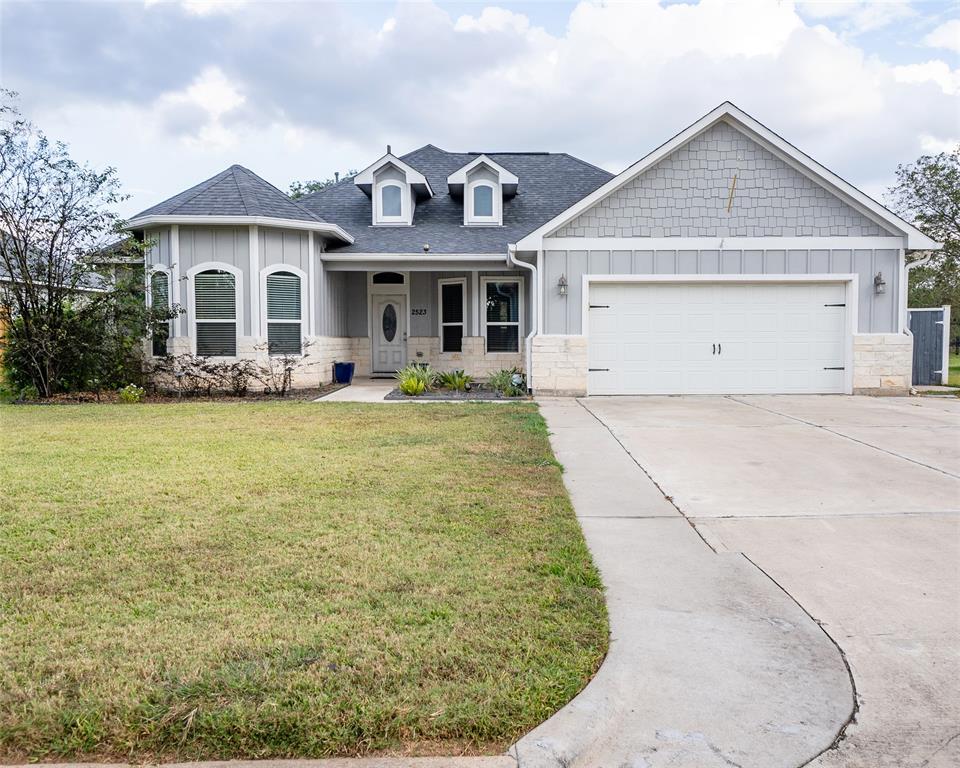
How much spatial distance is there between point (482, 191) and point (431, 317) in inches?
133

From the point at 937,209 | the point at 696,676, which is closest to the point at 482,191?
the point at 696,676

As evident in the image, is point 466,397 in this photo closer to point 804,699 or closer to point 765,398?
point 765,398

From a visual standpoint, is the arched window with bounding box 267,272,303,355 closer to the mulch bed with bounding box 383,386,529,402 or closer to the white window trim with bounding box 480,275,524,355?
the mulch bed with bounding box 383,386,529,402

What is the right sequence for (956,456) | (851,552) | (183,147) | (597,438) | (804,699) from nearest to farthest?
(804,699), (851,552), (956,456), (597,438), (183,147)

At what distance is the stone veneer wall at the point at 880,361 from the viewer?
12648 mm

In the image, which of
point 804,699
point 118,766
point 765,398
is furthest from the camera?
point 765,398

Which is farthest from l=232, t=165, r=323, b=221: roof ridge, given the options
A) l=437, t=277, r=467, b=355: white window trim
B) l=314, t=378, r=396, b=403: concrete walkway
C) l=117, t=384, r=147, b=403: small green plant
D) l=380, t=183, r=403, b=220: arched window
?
l=117, t=384, r=147, b=403: small green plant

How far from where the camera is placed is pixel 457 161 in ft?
64.6

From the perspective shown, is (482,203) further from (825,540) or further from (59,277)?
(825,540)

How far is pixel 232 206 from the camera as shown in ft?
43.7

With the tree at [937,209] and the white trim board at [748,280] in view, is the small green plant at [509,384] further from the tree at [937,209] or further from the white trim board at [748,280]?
the tree at [937,209]

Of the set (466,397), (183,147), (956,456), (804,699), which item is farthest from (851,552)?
(183,147)

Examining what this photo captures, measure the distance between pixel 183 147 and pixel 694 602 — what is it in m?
19.5

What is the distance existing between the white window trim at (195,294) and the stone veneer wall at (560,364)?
18.9 ft
